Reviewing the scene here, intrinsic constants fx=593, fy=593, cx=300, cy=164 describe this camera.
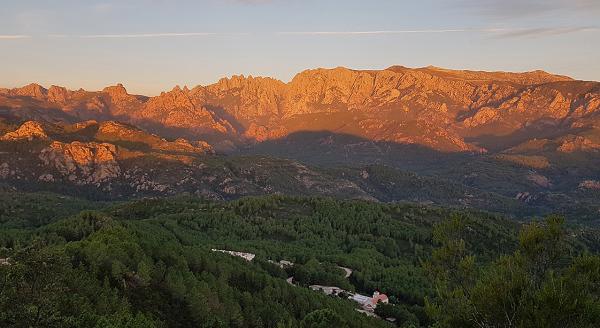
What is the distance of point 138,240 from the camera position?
405 feet

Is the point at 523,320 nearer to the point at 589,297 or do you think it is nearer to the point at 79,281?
the point at 589,297

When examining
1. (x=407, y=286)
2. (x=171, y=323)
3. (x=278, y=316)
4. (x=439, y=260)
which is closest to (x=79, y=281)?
(x=171, y=323)

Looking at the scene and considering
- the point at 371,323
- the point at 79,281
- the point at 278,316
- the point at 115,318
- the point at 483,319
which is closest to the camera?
the point at 483,319

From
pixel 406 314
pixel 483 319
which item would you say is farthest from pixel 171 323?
pixel 406 314

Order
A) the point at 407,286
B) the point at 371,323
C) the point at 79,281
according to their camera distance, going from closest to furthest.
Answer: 1. the point at 79,281
2. the point at 371,323
3. the point at 407,286

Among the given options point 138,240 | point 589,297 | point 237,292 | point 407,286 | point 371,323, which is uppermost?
point 589,297

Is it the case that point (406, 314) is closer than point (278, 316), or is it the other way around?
point (278, 316)

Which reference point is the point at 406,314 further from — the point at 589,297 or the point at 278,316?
the point at 589,297

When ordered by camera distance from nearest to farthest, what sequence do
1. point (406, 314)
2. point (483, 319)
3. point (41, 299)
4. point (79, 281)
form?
1. point (483, 319)
2. point (41, 299)
3. point (79, 281)
4. point (406, 314)

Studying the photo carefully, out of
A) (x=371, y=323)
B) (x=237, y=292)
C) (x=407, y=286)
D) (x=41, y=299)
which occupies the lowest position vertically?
(x=407, y=286)

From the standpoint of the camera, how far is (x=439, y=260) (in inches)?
2146

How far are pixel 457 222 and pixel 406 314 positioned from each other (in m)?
111

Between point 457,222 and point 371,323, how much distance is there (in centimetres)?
8100

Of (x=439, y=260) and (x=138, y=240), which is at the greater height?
(x=439, y=260)
